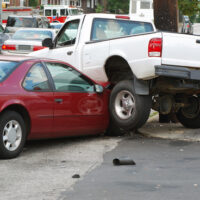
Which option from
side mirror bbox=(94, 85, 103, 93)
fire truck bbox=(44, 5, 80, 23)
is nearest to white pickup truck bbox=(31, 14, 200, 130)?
side mirror bbox=(94, 85, 103, 93)

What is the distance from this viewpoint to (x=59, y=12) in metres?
64.4

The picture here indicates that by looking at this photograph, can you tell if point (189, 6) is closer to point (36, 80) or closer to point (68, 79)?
point (68, 79)

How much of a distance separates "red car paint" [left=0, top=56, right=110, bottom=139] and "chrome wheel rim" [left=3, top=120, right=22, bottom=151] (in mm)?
236

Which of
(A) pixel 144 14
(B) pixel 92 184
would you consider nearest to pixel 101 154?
(B) pixel 92 184

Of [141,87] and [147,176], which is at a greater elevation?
[141,87]

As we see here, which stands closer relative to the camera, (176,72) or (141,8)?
(176,72)

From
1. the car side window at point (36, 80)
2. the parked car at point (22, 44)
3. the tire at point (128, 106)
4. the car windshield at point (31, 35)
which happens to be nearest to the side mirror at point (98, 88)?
the tire at point (128, 106)

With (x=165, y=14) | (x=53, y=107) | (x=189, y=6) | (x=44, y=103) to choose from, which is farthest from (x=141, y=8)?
(x=44, y=103)

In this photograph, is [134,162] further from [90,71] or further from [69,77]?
[90,71]

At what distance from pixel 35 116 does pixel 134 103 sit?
1.87 meters

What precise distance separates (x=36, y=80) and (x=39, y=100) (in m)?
0.35

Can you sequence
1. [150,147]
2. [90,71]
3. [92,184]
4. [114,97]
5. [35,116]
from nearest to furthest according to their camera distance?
[92,184] → [35,116] → [150,147] → [114,97] → [90,71]

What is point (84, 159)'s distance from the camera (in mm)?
8617

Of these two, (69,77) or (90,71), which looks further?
(90,71)
